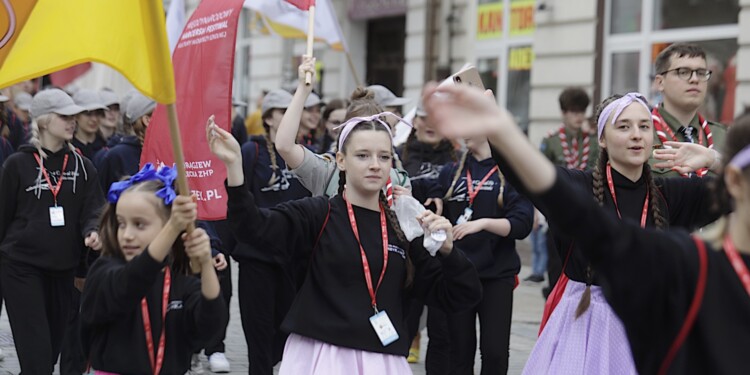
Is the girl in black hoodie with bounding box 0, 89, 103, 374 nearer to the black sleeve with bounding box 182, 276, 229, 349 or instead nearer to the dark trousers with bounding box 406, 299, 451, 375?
the dark trousers with bounding box 406, 299, 451, 375

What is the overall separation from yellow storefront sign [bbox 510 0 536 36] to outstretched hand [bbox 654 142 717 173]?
38.2 ft

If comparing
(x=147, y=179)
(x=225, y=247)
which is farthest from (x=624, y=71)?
(x=147, y=179)

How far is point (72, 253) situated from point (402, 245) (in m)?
2.91

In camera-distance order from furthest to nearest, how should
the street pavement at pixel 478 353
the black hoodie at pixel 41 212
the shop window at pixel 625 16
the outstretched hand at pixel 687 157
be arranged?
1. the shop window at pixel 625 16
2. the street pavement at pixel 478 353
3. the black hoodie at pixel 41 212
4. the outstretched hand at pixel 687 157

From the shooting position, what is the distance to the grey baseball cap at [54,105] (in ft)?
23.3

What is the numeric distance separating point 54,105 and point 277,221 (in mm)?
3021

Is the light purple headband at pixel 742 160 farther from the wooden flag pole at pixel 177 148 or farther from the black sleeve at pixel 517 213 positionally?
the black sleeve at pixel 517 213

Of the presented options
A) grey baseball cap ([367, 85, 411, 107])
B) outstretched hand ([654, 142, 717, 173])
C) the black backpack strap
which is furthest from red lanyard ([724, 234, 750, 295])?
grey baseball cap ([367, 85, 411, 107])

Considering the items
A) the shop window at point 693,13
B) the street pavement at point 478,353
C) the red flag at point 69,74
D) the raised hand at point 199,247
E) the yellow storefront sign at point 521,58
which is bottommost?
the street pavement at point 478,353

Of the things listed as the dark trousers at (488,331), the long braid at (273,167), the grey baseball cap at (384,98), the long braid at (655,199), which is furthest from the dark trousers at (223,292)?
the long braid at (655,199)

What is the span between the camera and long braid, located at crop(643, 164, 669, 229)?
4.85 m

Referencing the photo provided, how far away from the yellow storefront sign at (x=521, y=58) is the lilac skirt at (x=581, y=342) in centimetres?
1141

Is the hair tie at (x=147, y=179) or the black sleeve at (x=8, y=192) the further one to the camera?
the black sleeve at (x=8, y=192)

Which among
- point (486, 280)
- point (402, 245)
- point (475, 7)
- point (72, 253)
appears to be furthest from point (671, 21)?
point (402, 245)
